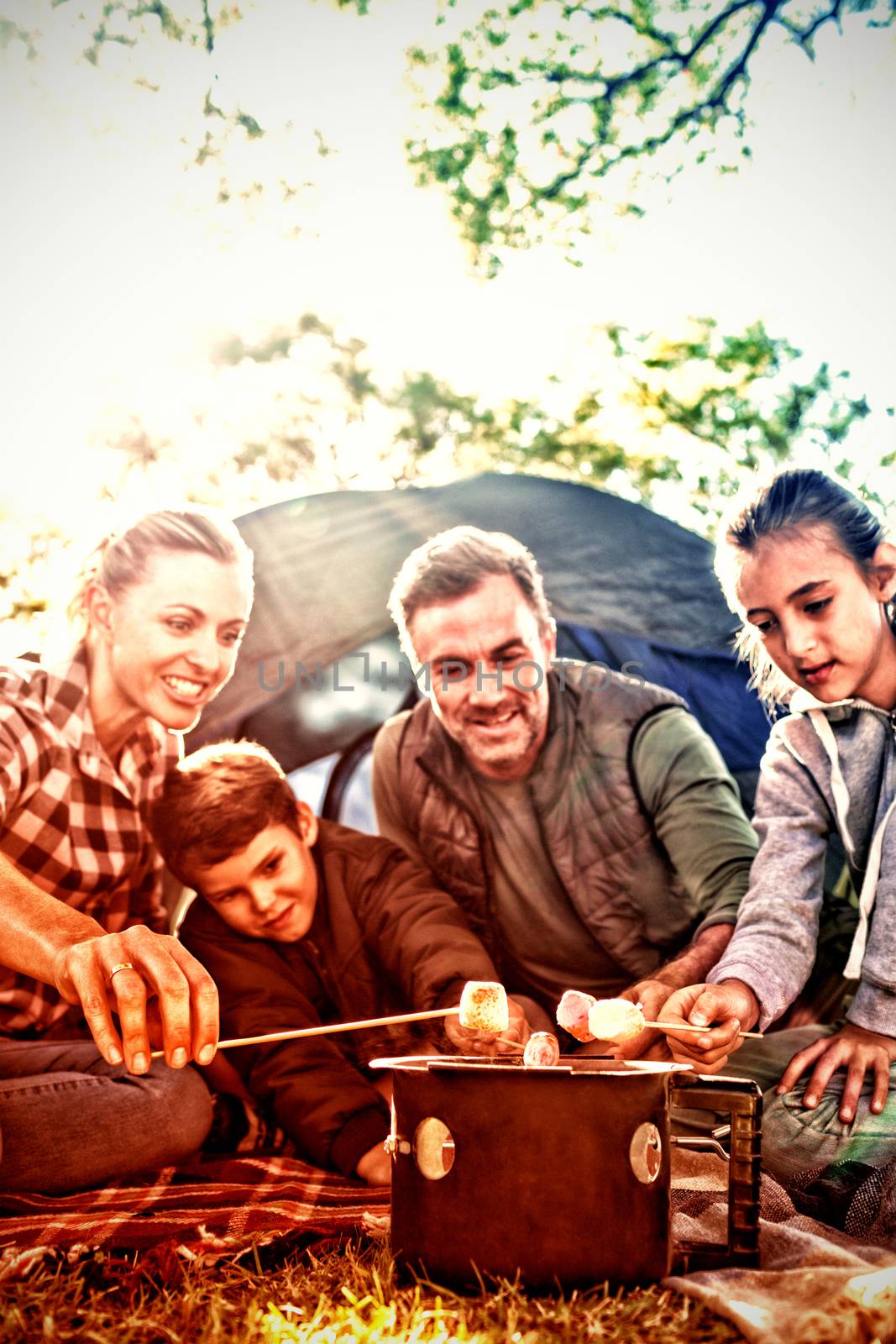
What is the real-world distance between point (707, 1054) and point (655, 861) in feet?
3.23

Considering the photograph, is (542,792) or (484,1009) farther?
(542,792)

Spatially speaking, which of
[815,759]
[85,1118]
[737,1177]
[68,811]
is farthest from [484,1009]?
[68,811]

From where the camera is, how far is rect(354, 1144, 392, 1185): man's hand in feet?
8.68

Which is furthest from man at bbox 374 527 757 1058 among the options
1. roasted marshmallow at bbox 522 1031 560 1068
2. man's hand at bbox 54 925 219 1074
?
man's hand at bbox 54 925 219 1074

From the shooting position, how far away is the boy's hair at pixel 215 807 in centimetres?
325

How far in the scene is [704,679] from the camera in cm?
378

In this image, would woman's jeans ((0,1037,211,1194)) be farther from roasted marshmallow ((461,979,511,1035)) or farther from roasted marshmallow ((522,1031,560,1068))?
roasted marshmallow ((522,1031,560,1068))

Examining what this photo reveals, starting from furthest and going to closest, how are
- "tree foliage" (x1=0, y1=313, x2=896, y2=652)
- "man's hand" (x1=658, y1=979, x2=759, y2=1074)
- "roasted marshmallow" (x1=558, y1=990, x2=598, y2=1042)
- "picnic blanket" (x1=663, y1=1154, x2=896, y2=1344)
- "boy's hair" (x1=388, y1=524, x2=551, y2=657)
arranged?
1. "tree foliage" (x1=0, y1=313, x2=896, y2=652)
2. "boy's hair" (x1=388, y1=524, x2=551, y2=657)
3. "man's hand" (x1=658, y1=979, x2=759, y2=1074)
4. "roasted marshmallow" (x1=558, y1=990, x2=598, y2=1042)
5. "picnic blanket" (x1=663, y1=1154, x2=896, y2=1344)

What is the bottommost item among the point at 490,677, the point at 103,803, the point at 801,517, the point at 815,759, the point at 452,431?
the point at 103,803

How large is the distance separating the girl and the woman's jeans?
1333 millimetres

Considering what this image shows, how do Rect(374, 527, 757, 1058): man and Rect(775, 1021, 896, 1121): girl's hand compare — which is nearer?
Rect(775, 1021, 896, 1121): girl's hand

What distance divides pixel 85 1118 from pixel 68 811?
2.82 ft

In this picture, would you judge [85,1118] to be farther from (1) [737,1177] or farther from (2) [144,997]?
(1) [737,1177]

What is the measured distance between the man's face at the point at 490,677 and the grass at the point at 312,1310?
1.72m
